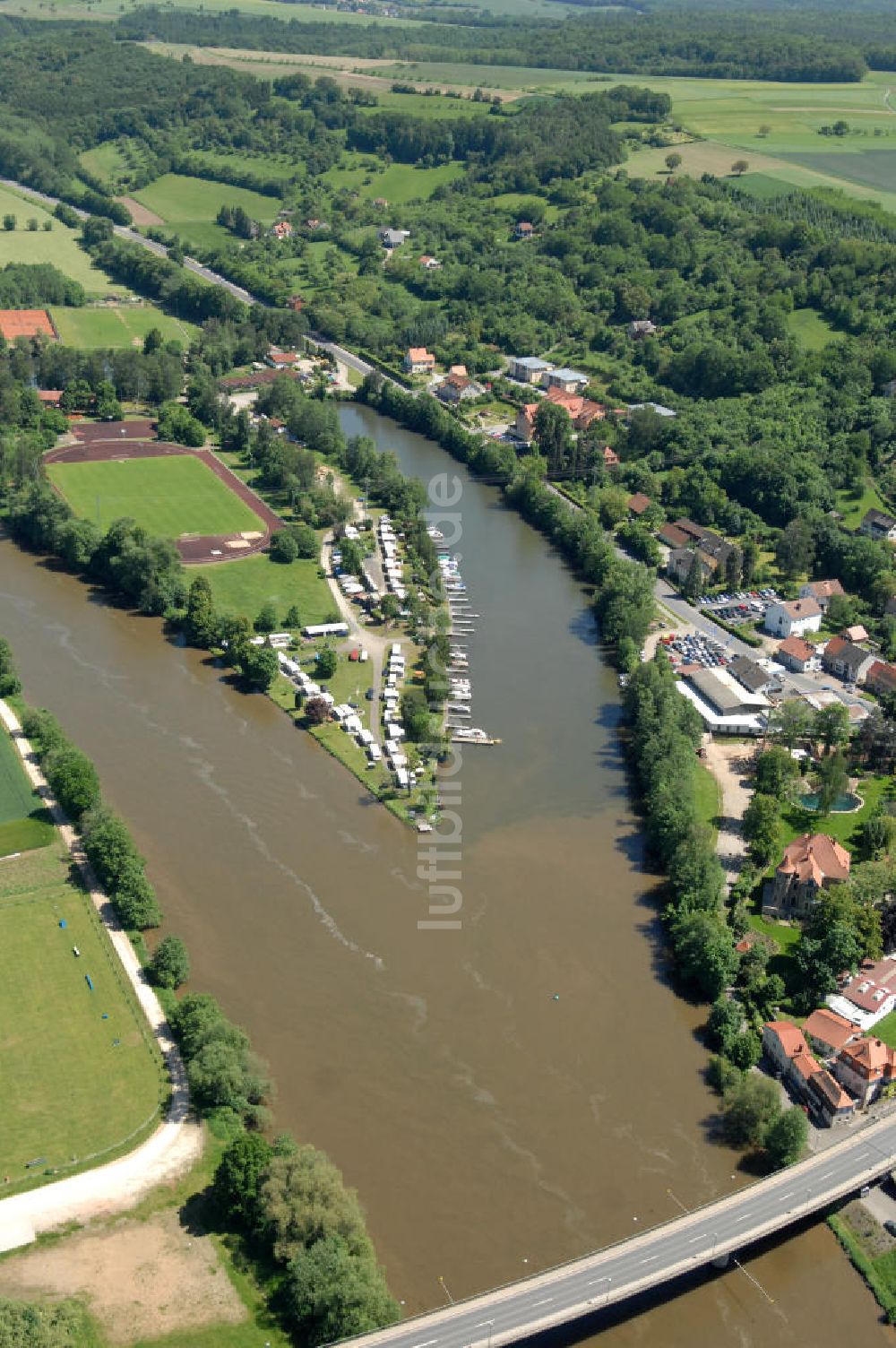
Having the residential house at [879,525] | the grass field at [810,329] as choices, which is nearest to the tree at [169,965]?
the residential house at [879,525]

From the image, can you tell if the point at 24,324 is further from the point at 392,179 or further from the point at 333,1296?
the point at 333,1296

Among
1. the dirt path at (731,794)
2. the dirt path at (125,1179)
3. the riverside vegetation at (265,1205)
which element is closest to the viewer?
the riverside vegetation at (265,1205)

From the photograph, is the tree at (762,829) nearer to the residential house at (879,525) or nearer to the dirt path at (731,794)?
the dirt path at (731,794)

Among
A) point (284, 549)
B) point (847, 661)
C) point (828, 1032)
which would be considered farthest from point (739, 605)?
point (828, 1032)

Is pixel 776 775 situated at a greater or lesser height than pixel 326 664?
greater

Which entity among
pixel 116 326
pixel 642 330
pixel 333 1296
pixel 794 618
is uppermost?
pixel 642 330

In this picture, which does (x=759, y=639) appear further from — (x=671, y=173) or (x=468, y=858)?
(x=671, y=173)
